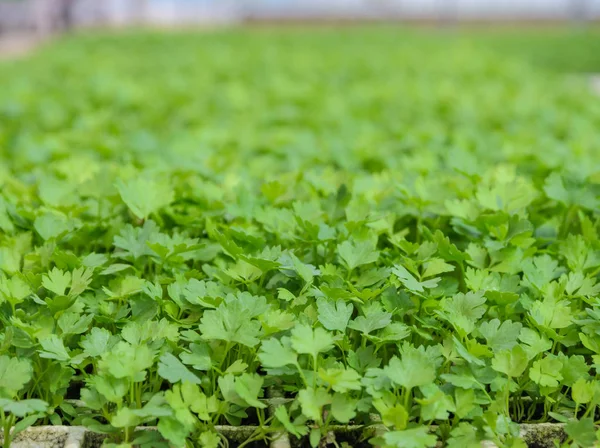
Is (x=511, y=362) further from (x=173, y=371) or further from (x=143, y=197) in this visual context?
(x=143, y=197)

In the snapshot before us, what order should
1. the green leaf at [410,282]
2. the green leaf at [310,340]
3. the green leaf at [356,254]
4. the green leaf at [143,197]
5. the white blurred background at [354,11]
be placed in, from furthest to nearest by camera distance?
the white blurred background at [354,11]
the green leaf at [143,197]
the green leaf at [356,254]
the green leaf at [410,282]
the green leaf at [310,340]

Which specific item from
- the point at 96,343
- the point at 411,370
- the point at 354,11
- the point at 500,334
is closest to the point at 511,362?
the point at 500,334

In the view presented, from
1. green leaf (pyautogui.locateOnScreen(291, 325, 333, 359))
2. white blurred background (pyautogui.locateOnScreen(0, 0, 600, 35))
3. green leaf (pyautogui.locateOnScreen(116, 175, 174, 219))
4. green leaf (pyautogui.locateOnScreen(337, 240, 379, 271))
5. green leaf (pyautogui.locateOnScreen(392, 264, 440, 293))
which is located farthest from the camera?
white blurred background (pyautogui.locateOnScreen(0, 0, 600, 35))

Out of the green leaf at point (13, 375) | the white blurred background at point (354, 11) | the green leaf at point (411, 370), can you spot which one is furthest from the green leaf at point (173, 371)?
the white blurred background at point (354, 11)

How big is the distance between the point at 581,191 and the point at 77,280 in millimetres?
1229

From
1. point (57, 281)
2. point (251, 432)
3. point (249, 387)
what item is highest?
point (57, 281)

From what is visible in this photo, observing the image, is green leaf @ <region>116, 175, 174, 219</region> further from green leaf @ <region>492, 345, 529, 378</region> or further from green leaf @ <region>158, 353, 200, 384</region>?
green leaf @ <region>492, 345, 529, 378</region>

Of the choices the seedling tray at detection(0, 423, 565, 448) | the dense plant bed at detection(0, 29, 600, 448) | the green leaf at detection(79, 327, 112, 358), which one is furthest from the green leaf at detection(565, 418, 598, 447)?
the green leaf at detection(79, 327, 112, 358)

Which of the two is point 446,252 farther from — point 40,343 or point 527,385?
point 40,343

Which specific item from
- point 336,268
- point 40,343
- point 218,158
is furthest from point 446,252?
point 218,158

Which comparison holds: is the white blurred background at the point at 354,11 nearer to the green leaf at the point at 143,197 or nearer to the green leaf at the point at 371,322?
the green leaf at the point at 143,197

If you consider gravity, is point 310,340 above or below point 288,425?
above

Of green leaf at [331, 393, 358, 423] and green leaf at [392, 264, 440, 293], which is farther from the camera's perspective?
green leaf at [392, 264, 440, 293]

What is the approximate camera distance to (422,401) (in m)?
1.12
